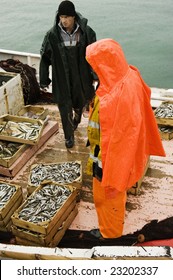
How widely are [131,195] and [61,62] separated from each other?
2.04 metres

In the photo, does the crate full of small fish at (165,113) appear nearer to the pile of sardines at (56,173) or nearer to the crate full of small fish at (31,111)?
the pile of sardines at (56,173)

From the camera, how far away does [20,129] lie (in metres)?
5.72

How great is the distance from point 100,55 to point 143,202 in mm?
2226

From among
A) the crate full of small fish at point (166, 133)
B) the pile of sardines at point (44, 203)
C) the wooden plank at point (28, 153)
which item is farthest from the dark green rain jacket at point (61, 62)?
A: the pile of sardines at point (44, 203)

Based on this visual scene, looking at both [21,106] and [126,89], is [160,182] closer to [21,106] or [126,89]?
[126,89]

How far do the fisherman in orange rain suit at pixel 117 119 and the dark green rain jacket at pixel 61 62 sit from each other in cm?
177

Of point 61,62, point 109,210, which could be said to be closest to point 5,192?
point 109,210

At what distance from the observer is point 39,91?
7.47m

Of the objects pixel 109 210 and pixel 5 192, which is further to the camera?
pixel 5 192

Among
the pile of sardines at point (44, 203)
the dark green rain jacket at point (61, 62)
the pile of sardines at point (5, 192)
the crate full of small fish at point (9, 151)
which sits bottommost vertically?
the crate full of small fish at point (9, 151)

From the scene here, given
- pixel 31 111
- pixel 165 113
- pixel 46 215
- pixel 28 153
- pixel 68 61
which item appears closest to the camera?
pixel 46 215

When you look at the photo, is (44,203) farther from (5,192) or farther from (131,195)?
(131,195)

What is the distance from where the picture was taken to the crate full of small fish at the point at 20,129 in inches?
218

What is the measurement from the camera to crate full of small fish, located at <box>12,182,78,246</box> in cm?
393
